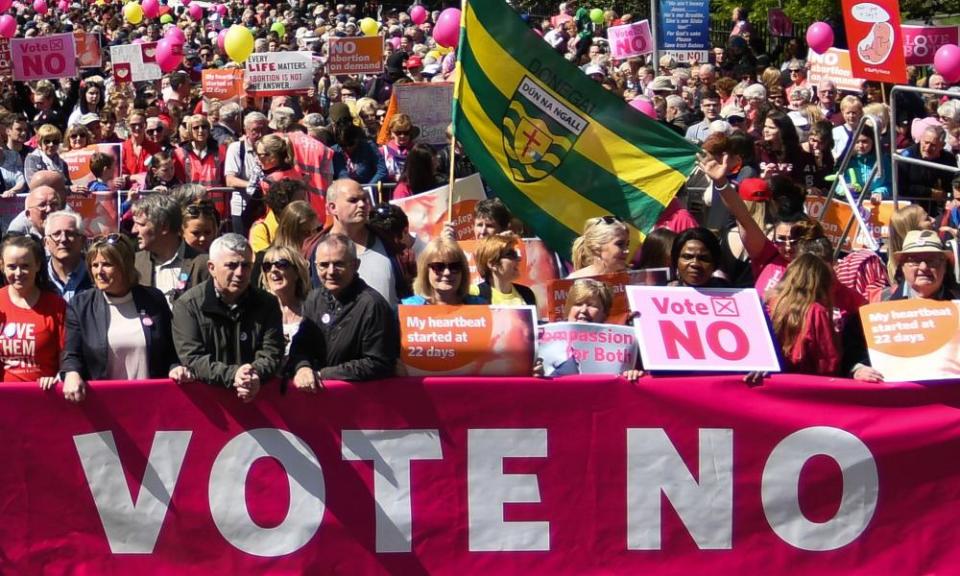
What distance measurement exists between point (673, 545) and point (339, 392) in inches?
63.5

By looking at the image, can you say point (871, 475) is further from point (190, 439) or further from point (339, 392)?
point (190, 439)

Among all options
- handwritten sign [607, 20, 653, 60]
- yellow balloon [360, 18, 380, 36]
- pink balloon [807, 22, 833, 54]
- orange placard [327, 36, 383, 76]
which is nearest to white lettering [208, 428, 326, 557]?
orange placard [327, 36, 383, 76]

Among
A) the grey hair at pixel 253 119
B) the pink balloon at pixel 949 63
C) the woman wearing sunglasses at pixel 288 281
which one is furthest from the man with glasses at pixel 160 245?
the pink balloon at pixel 949 63

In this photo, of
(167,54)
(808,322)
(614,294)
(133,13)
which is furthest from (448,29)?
(808,322)

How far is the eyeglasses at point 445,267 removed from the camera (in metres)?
7.30

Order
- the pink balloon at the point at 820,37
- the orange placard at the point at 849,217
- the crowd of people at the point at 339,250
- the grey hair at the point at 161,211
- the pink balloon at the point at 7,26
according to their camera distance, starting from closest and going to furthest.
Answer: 1. the crowd of people at the point at 339,250
2. the grey hair at the point at 161,211
3. the orange placard at the point at 849,217
4. the pink balloon at the point at 820,37
5. the pink balloon at the point at 7,26

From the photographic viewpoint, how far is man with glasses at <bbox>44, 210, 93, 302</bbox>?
8055 mm

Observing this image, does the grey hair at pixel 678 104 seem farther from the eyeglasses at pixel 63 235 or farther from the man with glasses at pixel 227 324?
the man with glasses at pixel 227 324

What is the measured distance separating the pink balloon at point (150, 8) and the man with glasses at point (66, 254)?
94.1 feet

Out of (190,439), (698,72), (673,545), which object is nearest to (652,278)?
(673,545)

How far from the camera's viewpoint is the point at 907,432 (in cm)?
695

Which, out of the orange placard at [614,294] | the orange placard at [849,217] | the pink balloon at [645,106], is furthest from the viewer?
the pink balloon at [645,106]

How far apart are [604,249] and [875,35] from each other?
735 centimetres

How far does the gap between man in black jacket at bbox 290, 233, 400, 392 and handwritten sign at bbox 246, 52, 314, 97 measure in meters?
9.80
